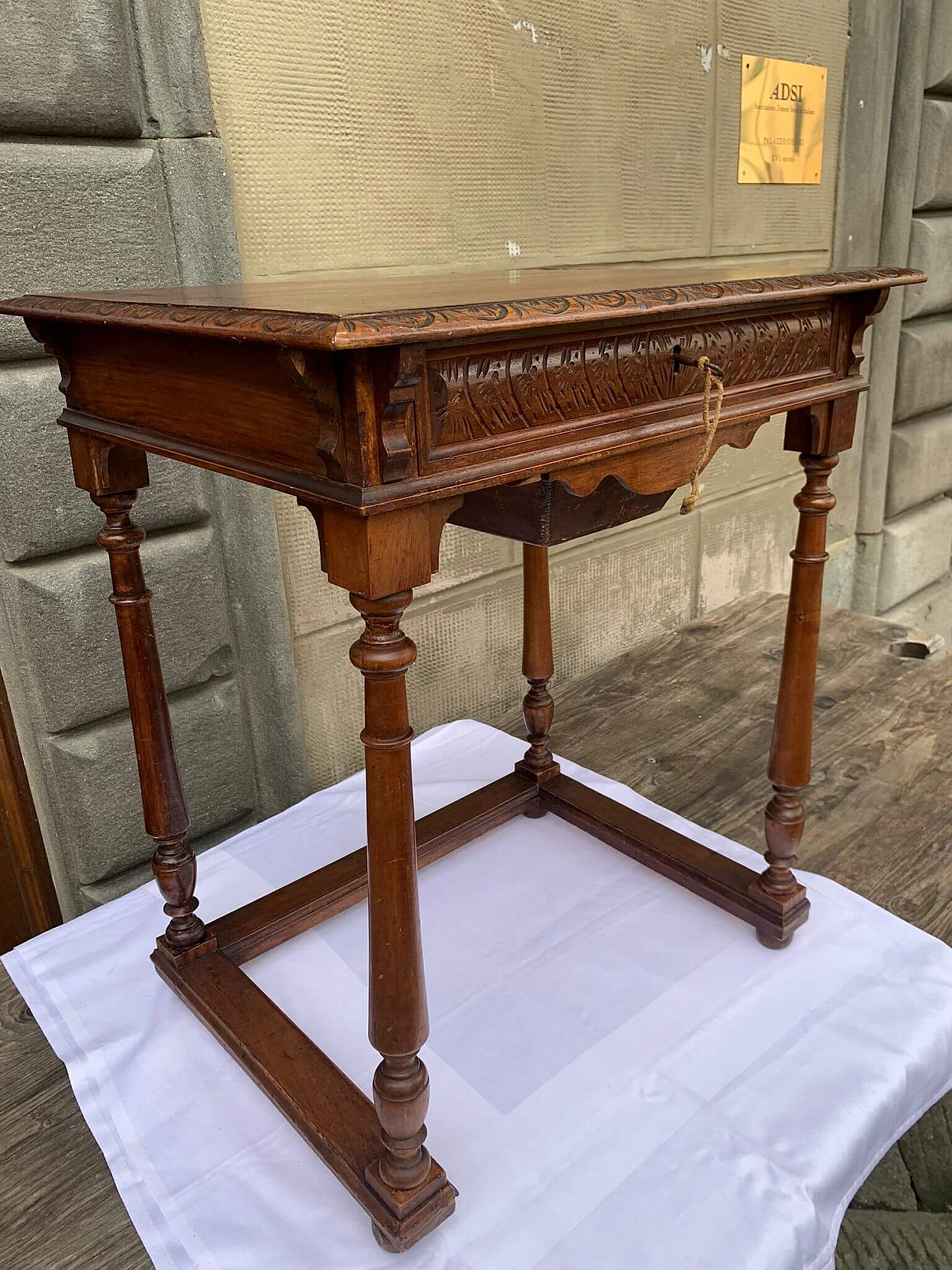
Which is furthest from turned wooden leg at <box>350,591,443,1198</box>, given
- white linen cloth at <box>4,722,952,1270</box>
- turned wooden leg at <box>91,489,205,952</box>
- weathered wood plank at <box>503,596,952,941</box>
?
weathered wood plank at <box>503,596,952,941</box>

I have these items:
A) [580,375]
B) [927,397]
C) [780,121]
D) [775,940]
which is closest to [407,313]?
[580,375]

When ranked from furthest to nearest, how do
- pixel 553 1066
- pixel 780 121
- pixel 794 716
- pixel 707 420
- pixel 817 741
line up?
pixel 780 121 < pixel 817 741 < pixel 794 716 < pixel 553 1066 < pixel 707 420

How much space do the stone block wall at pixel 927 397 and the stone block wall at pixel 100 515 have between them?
2.49m

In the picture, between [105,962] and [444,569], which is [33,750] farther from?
[444,569]

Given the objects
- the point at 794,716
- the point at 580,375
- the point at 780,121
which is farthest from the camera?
the point at 780,121

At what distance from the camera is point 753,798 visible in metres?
1.87

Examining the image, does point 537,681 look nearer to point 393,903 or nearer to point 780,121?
point 393,903

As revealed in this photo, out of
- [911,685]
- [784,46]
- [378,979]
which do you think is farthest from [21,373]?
[784,46]

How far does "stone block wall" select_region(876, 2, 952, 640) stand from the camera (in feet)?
9.85

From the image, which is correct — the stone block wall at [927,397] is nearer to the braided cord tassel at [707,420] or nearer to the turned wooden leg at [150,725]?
the braided cord tassel at [707,420]

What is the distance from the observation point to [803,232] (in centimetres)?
278

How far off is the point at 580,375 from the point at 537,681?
3.09ft

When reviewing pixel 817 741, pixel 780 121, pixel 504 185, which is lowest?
pixel 817 741

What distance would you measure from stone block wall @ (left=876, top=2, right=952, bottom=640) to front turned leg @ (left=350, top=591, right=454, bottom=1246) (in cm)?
291
